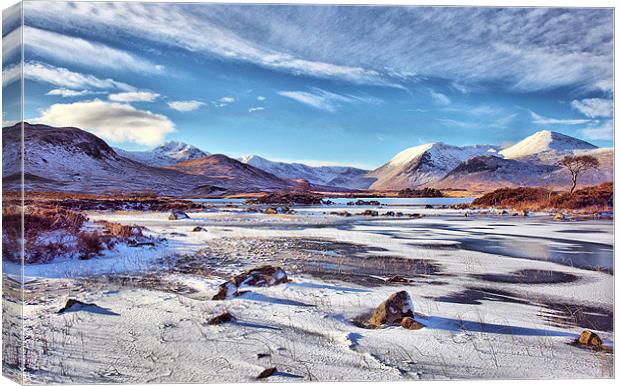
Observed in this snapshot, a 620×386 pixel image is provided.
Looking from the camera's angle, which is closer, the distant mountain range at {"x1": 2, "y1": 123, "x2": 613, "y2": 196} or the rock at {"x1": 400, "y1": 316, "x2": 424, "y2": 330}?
the rock at {"x1": 400, "y1": 316, "x2": 424, "y2": 330}

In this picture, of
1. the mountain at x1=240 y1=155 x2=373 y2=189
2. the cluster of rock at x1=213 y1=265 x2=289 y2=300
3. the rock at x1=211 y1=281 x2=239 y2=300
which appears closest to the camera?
the rock at x1=211 y1=281 x2=239 y2=300

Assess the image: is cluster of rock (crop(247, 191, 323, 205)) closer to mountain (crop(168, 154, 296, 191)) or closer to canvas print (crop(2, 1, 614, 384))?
canvas print (crop(2, 1, 614, 384))

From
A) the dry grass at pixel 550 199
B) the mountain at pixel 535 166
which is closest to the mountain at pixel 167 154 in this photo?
the mountain at pixel 535 166

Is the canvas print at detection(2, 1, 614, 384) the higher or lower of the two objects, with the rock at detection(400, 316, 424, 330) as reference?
higher

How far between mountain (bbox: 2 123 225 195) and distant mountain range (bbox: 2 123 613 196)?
0.04 feet

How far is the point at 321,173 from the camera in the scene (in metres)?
6.32

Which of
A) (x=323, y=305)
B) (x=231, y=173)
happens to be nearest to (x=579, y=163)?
(x=323, y=305)

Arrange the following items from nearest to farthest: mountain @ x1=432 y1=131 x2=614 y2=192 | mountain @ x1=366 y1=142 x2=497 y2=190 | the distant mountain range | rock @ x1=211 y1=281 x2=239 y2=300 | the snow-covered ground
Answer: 1. the snow-covered ground
2. rock @ x1=211 y1=281 x2=239 y2=300
3. the distant mountain range
4. mountain @ x1=432 y1=131 x2=614 y2=192
5. mountain @ x1=366 y1=142 x2=497 y2=190

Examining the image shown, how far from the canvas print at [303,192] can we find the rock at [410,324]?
0.02 m

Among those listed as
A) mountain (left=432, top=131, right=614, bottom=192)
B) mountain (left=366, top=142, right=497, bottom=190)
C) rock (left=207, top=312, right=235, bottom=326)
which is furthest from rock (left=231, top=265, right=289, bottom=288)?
mountain (left=432, top=131, right=614, bottom=192)

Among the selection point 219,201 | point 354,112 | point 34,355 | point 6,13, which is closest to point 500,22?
point 354,112

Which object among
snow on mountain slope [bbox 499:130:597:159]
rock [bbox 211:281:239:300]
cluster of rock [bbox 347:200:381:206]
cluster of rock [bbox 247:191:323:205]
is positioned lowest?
rock [bbox 211:281:239:300]

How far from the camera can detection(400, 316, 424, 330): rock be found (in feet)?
16.4

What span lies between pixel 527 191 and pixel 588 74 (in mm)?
1720
